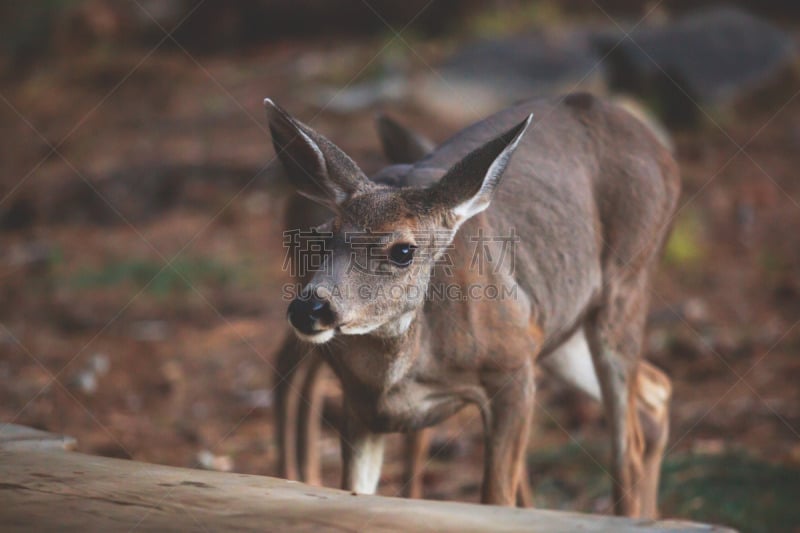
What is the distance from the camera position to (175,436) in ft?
26.2

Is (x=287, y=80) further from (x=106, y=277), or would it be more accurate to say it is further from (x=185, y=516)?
(x=185, y=516)

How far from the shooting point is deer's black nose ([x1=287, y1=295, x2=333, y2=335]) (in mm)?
4348

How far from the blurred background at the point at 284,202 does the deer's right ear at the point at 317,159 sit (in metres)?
2.60

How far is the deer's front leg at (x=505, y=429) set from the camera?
5.00 metres

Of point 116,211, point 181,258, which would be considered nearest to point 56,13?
point 116,211

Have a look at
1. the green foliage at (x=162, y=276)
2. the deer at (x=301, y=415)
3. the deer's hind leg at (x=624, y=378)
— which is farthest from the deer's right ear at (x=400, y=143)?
the green foliage at (x=162, y=276)

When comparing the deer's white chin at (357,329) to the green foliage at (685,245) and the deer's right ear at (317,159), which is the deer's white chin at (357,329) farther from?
the green foliage at (685,245)

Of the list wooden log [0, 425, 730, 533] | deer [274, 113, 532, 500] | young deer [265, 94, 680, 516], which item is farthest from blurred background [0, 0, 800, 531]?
wooden log [0, 425, 730, 533]

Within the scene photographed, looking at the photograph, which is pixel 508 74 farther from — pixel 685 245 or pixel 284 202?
pixel 685 245

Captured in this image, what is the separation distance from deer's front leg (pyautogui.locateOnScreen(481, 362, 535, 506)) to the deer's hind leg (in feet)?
2.99

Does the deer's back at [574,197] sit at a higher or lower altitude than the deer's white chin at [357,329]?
higher

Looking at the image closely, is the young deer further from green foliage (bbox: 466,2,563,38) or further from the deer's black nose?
green foliage (bbox: 466,2,563,38)

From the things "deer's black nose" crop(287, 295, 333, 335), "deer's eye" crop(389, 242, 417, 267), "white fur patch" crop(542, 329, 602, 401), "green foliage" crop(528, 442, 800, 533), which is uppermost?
"deer's eye" crop(389, 242, 417, 267)

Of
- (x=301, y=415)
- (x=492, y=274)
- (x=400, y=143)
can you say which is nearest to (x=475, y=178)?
(x=492, y=274)
